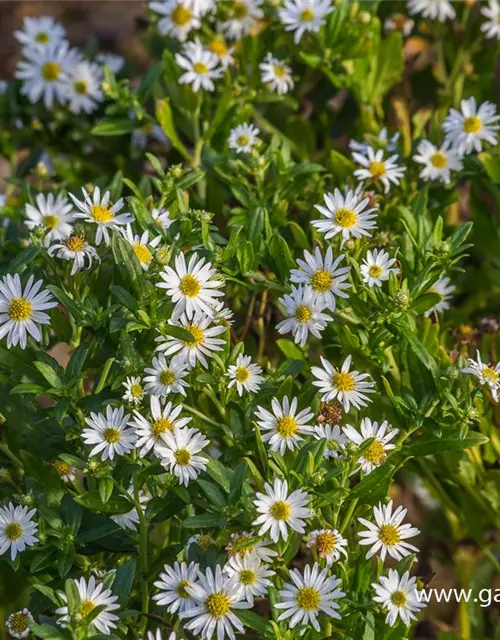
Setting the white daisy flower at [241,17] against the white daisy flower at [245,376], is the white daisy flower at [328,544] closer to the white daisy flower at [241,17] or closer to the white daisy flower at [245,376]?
the white daisy flower at [245,376]

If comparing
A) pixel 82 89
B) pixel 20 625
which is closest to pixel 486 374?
pixel 20 625

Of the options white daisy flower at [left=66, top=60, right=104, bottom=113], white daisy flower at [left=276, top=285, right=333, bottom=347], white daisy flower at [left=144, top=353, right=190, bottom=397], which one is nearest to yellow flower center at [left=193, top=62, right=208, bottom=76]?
white daisy flower at [left=66, top=60, right=104, bottom=113]

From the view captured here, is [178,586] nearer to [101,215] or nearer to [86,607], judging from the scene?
[86,607]

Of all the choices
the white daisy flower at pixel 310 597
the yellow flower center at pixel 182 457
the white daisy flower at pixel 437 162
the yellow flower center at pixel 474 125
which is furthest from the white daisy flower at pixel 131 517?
the yellow flower center at pixel 474 125

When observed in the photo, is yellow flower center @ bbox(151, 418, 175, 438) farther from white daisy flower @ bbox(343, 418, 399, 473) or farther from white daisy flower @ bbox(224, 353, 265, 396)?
white daisy flower @ bbox(343, 418, 399, 473)

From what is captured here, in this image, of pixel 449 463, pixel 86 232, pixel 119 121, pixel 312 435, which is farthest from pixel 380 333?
pixel 119 121

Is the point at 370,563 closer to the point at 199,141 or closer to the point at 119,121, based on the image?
the point at 199,141
